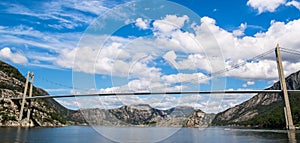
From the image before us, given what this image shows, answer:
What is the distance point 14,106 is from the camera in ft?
291

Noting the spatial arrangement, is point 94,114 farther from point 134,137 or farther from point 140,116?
point 134,137

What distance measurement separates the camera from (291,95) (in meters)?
139

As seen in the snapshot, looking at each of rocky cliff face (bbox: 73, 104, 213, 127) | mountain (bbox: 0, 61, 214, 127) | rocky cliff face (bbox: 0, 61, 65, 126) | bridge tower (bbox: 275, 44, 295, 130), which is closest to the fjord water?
bridge tower (bbox: 275, 44, 295, 130)

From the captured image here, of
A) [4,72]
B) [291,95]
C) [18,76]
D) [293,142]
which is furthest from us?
[291,95]

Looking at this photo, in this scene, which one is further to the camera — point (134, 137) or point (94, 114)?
point (134, 137)

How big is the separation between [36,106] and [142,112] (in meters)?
94.3

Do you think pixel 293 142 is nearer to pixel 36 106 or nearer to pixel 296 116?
pixel 296 116

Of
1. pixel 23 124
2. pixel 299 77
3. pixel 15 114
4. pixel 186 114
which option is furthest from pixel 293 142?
pixel 299 77

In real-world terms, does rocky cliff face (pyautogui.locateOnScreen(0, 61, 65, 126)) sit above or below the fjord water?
above

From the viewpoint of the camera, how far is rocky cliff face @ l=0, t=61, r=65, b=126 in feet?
268

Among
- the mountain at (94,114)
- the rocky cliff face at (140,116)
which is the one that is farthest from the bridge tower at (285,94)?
the rocky cliff face at (140,116)

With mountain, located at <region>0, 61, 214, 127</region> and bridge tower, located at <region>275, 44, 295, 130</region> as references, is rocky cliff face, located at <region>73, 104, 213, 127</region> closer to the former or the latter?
mountain, located at <region>0, 61, 214, 127</region>

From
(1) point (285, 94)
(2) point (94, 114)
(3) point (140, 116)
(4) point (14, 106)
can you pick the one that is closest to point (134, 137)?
(3) point (140, 116)

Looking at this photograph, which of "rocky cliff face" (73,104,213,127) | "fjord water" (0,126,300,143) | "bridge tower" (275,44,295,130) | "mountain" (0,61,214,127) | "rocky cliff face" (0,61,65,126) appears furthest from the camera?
"rocky cliff face" (0,61,65,126)
